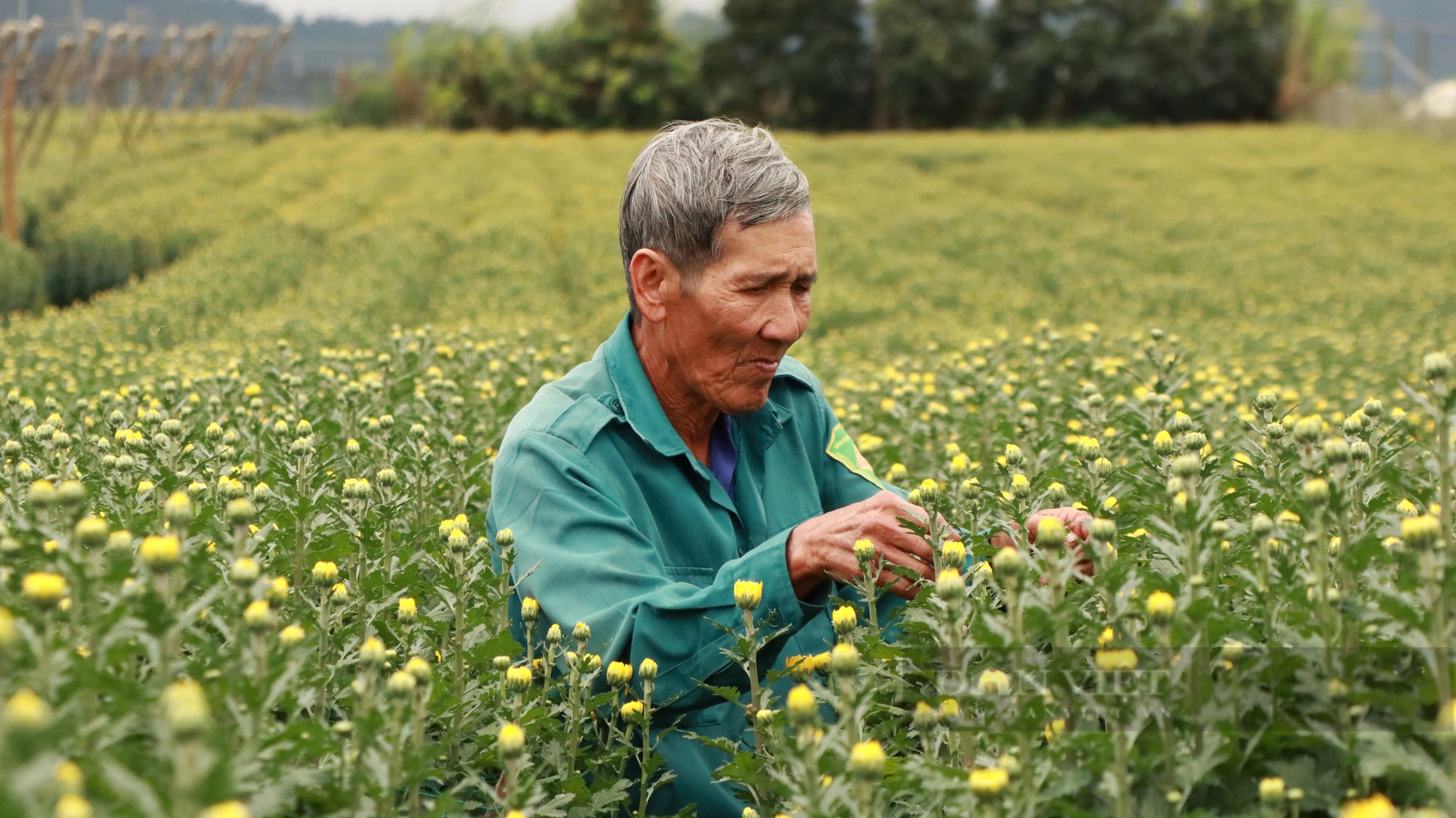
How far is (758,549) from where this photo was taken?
223 cm

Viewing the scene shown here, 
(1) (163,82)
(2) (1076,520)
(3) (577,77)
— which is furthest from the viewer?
(3) (577,77)

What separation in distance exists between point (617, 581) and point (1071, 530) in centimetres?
87

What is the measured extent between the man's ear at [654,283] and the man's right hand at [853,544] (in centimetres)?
76

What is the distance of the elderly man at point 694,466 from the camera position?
7.21 ft

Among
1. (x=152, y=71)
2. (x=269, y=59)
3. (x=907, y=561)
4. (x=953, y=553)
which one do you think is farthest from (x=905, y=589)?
(x=269, y=59)

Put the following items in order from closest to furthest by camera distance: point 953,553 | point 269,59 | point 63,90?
point 953,553 < point 63,90 < point 269,59

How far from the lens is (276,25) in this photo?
7544 cm

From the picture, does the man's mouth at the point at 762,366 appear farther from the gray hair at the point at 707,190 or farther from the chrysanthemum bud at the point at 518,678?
the chrysanthemum bud at the point at 518,678

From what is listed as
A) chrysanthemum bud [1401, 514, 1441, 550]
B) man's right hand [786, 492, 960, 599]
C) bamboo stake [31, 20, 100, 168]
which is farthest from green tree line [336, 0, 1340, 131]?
chrysanthemum bud [1401, 514, 1441, 550]

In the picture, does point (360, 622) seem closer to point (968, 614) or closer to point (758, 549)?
point (758, 549)

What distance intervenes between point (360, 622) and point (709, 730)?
0.79 m

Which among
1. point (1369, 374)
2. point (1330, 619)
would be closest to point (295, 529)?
point (1330, 619)

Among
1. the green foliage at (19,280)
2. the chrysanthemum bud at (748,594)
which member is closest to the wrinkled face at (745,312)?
the chrysanthemum bud at (748,594)

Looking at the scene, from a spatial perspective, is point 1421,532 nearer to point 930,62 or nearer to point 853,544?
point 853,544
